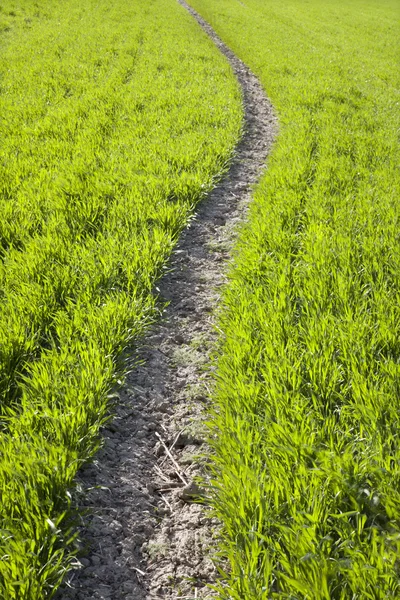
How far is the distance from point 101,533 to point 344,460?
1.22 m

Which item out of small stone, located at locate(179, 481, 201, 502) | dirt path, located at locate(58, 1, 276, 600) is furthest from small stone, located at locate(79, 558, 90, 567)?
small stone, located at locate(179, 481, 201, 502)

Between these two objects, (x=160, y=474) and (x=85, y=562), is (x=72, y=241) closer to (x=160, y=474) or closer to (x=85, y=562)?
(x=160, y=474)

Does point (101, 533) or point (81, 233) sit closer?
point (101, 533)

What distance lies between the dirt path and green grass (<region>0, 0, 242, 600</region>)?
0.47 ft

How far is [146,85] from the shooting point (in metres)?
10.7

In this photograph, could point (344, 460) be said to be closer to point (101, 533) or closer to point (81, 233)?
point (101, 533)

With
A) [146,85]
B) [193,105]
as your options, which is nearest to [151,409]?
[193,105]

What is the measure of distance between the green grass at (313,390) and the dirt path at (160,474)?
0.19 meters

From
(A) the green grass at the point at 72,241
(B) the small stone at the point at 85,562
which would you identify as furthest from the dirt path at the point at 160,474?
(A) the green grass at the point at 72,241

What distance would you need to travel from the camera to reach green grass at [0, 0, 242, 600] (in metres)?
2.18

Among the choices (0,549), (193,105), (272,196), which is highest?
(193,105)

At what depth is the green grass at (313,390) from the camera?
74.6 inches

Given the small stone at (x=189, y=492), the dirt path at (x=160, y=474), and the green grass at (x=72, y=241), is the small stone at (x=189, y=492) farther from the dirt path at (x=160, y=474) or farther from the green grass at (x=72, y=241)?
the green grass at (x=72, y=241)

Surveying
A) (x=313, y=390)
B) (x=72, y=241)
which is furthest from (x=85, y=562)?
(x=72, y=241)
